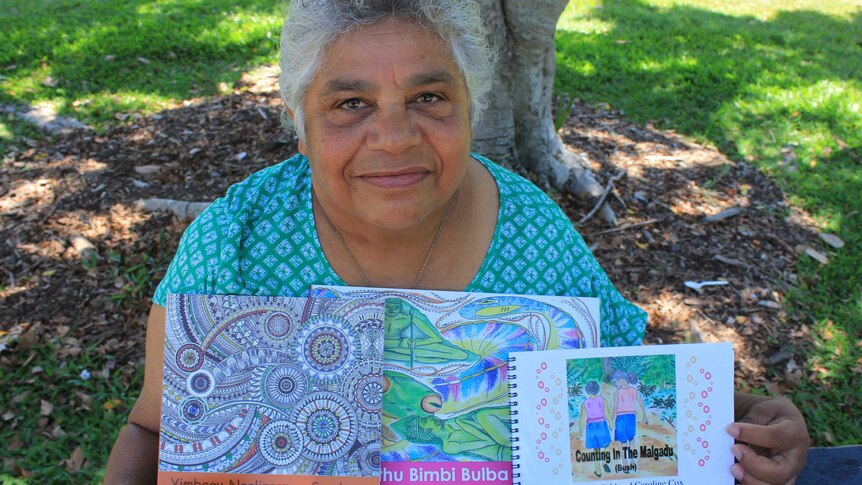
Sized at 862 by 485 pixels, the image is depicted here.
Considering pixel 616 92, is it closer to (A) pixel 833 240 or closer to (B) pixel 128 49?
(A) pixel 833 240

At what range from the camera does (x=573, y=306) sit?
1896 mm

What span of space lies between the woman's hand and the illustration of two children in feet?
0.85

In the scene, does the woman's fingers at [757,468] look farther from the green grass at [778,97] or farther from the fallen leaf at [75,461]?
the fallen leaf at [75,461]

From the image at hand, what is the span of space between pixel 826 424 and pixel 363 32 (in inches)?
119

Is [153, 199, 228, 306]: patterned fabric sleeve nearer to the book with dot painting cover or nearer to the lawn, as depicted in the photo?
the book with dot painting cover

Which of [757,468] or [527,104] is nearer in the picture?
[757,468]

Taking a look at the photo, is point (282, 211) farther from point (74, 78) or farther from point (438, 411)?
point (74, 78)

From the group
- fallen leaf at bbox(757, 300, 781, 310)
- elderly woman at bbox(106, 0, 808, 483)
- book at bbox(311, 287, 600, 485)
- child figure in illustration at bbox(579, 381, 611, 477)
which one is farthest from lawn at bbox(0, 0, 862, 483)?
child figure in illustration at bbox(579, 381, 611, 477)

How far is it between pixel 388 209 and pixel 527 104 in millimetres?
2837

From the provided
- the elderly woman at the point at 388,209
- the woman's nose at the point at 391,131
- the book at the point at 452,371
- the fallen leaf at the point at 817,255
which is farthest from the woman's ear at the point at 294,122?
the fallen leaf at the point at 817,255

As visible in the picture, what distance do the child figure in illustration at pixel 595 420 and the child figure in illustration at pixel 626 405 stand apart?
0.11ft

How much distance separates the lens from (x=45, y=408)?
3.16 meters

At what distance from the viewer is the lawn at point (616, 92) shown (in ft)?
10.7

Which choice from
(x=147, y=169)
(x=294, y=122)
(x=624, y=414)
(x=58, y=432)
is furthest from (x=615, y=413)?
(x=147, y=169)
